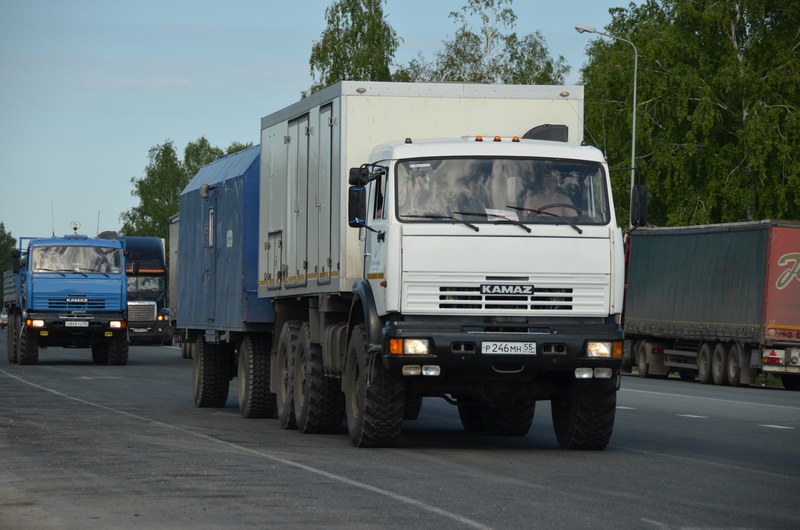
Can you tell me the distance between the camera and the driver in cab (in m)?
15.0

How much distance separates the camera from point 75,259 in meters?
40.8

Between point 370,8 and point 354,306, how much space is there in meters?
59.3

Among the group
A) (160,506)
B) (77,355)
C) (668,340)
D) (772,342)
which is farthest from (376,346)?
(77,355)

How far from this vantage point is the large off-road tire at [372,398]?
1516 cm

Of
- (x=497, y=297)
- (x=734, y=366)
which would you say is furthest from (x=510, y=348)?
(x=734, y=366)

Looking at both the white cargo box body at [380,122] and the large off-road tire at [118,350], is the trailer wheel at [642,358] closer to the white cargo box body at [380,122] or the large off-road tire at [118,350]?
the large off-road tire at [118,350]

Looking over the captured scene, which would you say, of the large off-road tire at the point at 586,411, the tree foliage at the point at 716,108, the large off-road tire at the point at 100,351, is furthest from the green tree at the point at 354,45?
the large off-road tire at the point at 586,411

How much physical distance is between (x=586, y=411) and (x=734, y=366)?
2070 cm

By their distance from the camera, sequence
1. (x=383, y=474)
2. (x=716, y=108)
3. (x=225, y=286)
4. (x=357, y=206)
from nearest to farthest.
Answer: (x=383, y=474) < (x=357, y=206) < (x=225, y=286) < (x=716, y=108)

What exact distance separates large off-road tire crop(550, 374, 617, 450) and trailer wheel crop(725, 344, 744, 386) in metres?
19.9

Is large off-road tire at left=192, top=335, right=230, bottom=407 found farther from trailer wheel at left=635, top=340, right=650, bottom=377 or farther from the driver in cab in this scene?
trailer wheel at left=635, top=340, right=650, bottom=377

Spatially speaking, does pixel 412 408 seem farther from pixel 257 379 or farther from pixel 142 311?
pixel 142 311

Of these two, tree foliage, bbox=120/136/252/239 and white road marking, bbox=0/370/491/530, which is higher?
tree foliage, bbox=120/136/252/239

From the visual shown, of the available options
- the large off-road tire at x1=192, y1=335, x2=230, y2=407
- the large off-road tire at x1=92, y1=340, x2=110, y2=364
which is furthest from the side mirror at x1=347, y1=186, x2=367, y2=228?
the large off-road tire at x1=92, y1=340, x2=110, y2=364
